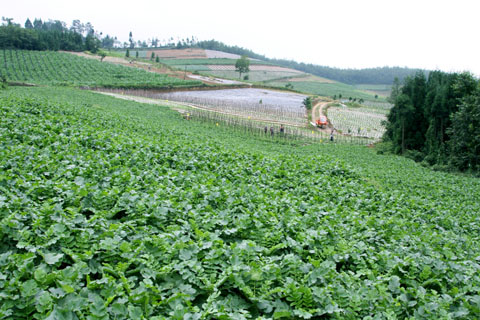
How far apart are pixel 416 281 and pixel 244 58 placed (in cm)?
11444

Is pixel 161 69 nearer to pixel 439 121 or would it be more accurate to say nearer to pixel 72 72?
pixel 72 72

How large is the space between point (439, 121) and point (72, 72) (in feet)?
250

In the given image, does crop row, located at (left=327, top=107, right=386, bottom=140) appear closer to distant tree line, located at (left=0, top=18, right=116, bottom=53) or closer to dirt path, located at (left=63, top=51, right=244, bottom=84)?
dirt path, located at (left=63, top=51, right=244, bottom=84)

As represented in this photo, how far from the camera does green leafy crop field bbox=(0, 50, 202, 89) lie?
69.0m

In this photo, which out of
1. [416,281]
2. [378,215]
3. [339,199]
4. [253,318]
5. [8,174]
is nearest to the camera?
[253,318]

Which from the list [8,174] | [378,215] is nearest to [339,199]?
[378,215]

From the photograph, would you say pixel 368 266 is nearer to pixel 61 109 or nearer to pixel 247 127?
pixel 61 109

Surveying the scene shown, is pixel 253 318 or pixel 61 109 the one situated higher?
pixel 61 109

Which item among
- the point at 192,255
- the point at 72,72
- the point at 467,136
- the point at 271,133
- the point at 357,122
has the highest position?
the point at 72,72

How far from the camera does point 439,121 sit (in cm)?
3538

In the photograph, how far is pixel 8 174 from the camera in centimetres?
634

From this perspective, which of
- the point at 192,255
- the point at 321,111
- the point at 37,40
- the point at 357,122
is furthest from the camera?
the point at 37,40

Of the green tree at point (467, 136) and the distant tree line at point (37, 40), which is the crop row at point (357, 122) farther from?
the distant tree line at point (37, 40)

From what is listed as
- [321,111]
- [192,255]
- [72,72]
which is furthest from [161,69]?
[192,255]
